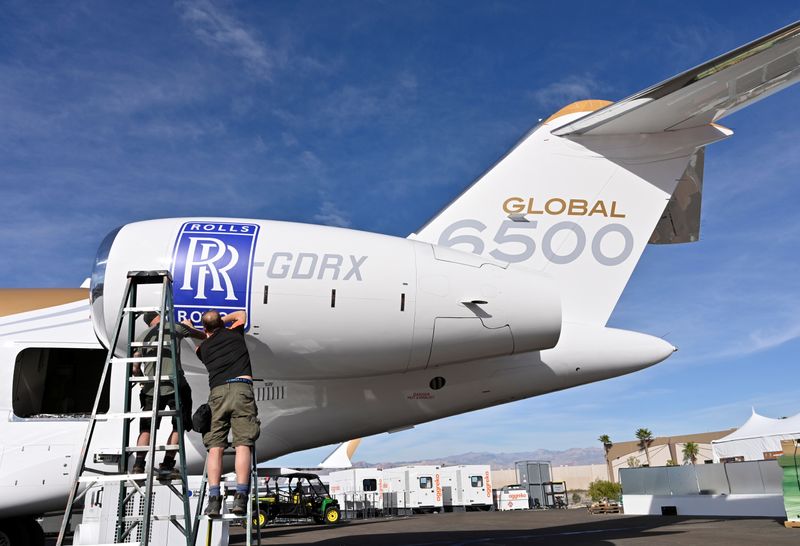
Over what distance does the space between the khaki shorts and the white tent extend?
19633 millimetres

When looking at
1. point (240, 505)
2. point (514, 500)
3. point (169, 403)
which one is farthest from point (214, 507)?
point (514, 500)

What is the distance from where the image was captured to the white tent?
68.0 feet

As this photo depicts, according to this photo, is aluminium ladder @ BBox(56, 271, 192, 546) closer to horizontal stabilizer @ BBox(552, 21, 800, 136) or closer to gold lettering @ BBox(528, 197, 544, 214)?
gold lettering @ BBox(528, 197, 544, 214)

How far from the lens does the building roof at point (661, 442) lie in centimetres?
6800

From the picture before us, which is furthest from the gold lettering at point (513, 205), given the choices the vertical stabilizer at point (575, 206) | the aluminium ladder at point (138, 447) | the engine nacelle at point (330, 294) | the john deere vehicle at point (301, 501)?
the john deere vehicle at point (301, 501)

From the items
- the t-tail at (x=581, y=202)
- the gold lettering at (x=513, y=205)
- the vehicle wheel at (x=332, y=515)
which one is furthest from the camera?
the vehicle wheel at (x=332, y=515)

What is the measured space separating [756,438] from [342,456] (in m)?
20.7

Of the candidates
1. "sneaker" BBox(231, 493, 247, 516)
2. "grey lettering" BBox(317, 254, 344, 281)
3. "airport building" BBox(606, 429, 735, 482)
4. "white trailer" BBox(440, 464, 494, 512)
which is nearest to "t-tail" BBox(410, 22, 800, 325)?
"grey lettering" BBox(317, 254, 344, 281)

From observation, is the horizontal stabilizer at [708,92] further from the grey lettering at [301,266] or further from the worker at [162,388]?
the worker at [162,388]

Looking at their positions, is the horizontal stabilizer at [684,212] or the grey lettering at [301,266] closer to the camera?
the grey lettering at [301,266]

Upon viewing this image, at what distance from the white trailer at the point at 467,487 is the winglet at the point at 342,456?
16.6 ft

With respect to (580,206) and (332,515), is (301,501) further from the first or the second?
(580,206)

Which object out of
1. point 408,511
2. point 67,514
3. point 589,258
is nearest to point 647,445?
point 408,511

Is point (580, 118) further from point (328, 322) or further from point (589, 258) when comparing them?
point (328, 322)
